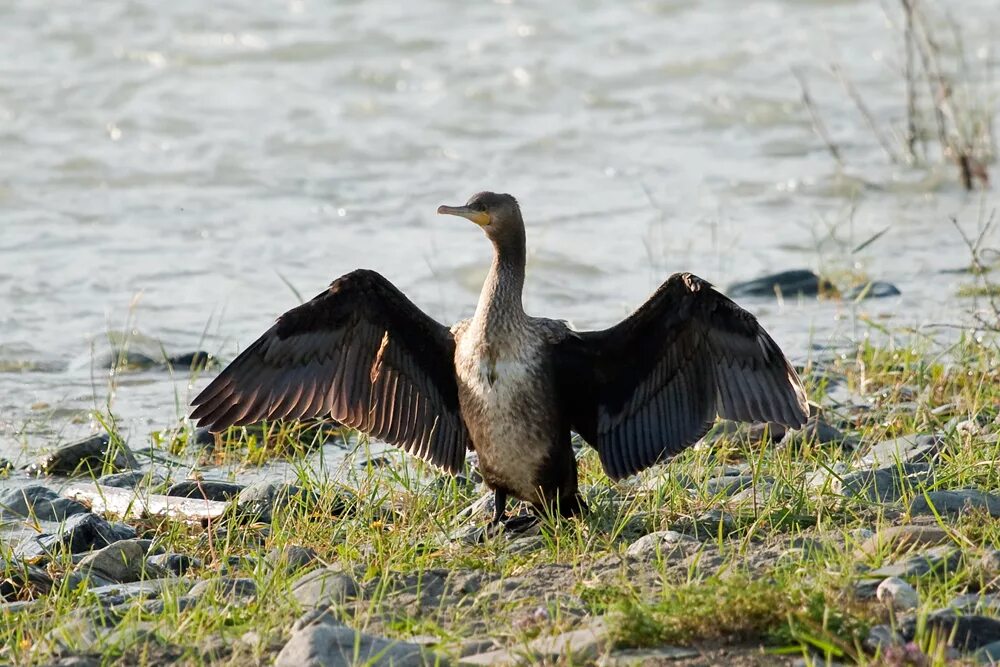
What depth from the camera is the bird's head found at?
590 centimetres

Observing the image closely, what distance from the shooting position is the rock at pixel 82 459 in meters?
6.69

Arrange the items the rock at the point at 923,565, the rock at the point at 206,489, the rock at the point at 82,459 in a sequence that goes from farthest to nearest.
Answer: the rock at the point at 82,459 → the rock at the point at 206,489 → the rock at the point at 923,565

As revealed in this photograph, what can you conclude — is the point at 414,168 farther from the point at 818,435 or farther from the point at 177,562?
the point at 177,562

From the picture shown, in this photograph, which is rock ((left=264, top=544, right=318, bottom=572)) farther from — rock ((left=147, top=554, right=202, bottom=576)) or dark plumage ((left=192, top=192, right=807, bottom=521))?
dark plumage ((left=192, top=192, right=807, bottom=521))

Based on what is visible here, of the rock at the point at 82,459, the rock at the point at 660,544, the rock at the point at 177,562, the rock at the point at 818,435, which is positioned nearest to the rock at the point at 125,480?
the rock at the point at 82,459

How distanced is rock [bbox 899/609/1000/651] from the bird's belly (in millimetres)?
1821

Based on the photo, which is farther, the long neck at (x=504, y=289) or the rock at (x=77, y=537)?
the long neck at (x=504, y=289)

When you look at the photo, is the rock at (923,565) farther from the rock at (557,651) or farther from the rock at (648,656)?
the rock at (557,651)

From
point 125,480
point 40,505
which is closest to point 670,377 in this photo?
point 125,480

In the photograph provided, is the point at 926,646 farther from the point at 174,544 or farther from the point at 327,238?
the point at 327,238

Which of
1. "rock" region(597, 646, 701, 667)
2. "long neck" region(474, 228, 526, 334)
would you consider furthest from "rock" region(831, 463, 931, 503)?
"rock" region(597, 646, 701, 667)

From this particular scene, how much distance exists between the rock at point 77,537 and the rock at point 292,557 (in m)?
0.78

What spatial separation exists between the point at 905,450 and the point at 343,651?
2966 mm

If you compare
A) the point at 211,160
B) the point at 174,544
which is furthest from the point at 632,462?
the point at 211,160
